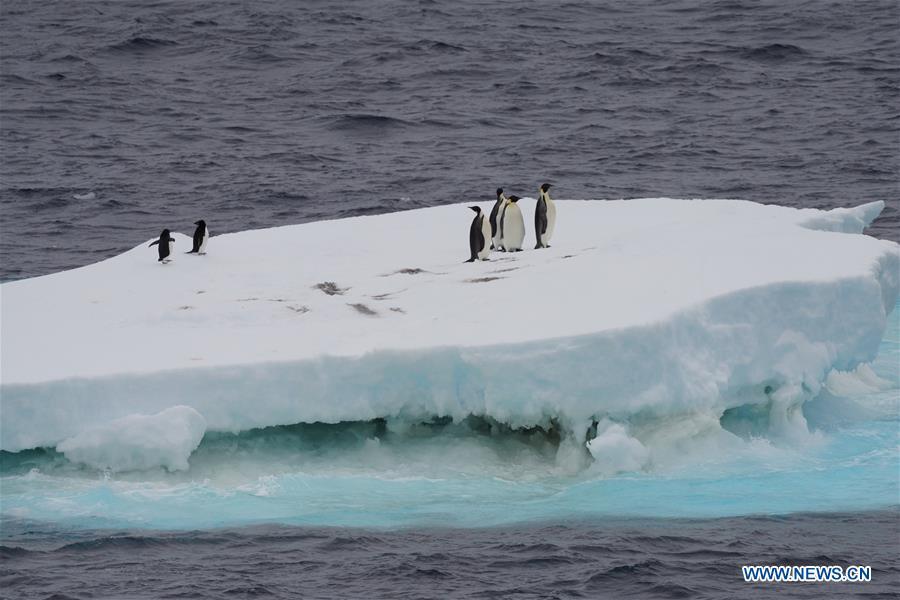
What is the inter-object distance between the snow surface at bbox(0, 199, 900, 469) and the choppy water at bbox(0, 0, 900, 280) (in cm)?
733

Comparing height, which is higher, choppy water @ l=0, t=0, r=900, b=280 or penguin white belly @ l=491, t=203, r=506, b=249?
choppy water @ l=0, t=0, r=900, b=280

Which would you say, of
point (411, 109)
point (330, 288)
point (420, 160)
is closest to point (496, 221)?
point (330, 288)

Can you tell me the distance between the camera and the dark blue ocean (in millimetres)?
8758

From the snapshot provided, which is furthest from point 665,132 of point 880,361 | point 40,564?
point 40,564

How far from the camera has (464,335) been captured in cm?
1053

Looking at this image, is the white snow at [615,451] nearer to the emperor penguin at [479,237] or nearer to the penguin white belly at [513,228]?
the emperor penguin at [479,237]

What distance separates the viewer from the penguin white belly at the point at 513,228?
1427cm

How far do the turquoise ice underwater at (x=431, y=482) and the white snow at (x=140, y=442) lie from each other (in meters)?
0.14

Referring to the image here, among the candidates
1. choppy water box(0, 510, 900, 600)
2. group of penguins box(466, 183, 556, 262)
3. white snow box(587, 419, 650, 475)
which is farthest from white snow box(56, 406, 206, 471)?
group of penguins box(466, 183, 556, 262)

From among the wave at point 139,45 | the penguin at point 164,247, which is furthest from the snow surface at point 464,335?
the wave at point 139,45

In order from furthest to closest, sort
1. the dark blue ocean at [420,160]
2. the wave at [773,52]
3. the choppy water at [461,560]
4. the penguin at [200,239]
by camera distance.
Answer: the wave at [773,52]
the penguin at [200,239]
the dark blue ocean at [420,160]
the choppy water at [461,560]

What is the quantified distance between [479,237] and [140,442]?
4775 millimetres

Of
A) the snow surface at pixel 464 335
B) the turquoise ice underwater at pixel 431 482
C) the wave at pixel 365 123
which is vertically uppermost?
the wave at pixel 365 123

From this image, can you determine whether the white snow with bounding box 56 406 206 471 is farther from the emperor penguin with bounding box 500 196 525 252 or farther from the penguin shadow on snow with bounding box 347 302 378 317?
the emperor penguin with bounding box 500 196 525 252
